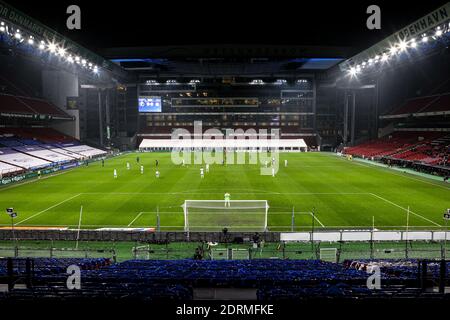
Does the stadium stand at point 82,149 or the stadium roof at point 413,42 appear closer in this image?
the stadium roof at point 413,42

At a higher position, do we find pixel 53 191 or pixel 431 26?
pixel 431 26

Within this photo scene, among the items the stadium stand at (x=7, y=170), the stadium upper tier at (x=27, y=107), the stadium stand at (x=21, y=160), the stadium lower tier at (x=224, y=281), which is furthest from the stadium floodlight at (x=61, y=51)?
the stadium lower tier at (x=224, y=281)

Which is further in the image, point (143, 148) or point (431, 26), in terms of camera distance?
point (143, 148)

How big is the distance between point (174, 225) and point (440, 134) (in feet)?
171

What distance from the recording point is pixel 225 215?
75.9 feet

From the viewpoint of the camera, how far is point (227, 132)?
3666 inches

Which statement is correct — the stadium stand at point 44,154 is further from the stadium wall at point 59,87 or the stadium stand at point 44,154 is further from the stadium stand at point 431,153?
the stadium stand at point 431,153

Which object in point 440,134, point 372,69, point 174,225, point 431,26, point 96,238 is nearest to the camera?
point 96,238

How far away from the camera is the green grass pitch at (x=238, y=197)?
22656 mm

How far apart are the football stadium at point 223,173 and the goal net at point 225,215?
0.18 m

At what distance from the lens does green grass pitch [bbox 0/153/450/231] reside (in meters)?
22.7
